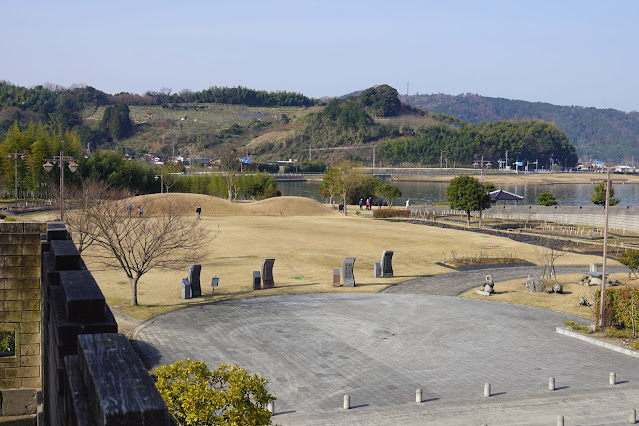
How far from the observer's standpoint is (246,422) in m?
10.4

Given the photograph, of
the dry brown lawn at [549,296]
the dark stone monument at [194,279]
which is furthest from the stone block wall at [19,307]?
the dry brown lawn at [549,296]

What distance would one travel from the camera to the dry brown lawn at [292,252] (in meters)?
31.4

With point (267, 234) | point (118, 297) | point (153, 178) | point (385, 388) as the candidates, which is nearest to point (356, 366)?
point (385, 388)

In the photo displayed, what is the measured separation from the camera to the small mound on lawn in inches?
2694

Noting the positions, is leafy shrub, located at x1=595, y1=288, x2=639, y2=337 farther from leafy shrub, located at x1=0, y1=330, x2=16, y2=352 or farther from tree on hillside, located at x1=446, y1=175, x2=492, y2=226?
tree on hillside, located at x1=446, y1=175, x2=492, y2=226

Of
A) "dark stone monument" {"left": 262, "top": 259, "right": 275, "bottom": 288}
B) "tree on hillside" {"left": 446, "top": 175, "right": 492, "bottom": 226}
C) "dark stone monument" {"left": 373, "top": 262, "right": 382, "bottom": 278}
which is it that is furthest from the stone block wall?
"tree on hillside" {"left": 446, "top": 175, "right": 492, "bottom": 226}

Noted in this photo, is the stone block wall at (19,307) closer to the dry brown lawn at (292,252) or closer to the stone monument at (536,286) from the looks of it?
the dry brown lawn at (292,252)

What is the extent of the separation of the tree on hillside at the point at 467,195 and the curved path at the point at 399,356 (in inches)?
1156

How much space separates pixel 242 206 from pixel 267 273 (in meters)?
39.5

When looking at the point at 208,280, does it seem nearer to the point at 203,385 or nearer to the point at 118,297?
the point at 118,297

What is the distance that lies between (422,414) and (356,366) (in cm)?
396

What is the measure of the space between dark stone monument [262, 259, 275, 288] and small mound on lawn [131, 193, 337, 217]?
35564mm

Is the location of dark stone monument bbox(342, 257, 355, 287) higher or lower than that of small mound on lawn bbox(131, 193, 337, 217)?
lower

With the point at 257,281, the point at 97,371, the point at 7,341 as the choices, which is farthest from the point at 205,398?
the point at 257,281
